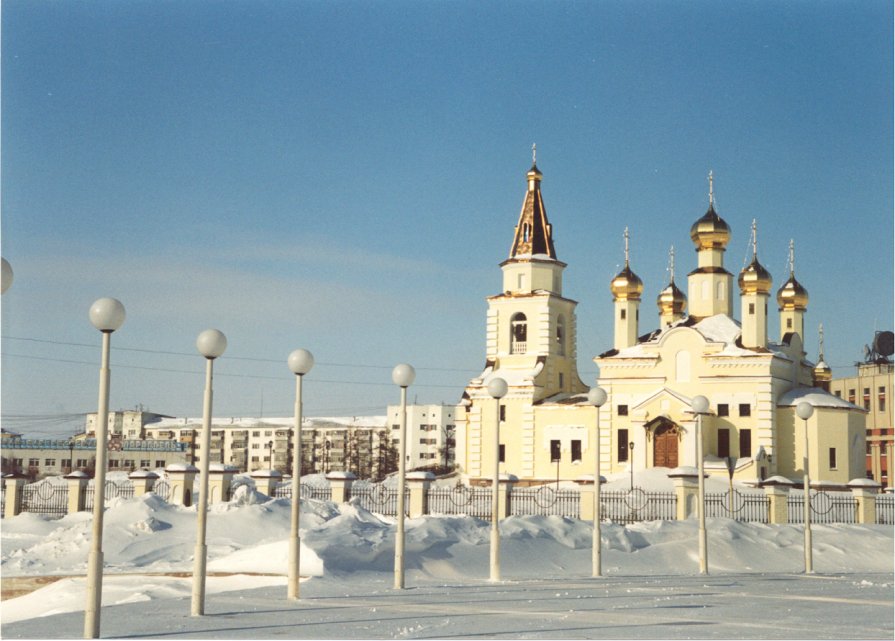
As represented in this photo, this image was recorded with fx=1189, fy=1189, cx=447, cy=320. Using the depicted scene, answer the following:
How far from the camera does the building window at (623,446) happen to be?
159 feet

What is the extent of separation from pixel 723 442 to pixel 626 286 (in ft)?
28.5

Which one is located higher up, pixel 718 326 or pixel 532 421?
pixel 718 326

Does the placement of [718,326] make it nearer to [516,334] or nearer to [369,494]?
[516,334]

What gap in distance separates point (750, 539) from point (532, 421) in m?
27.6

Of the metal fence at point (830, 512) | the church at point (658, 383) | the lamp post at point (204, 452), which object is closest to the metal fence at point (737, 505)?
the metal fence at point (830, 512)

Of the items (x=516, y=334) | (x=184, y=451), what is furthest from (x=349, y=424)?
(x=516, y=334)

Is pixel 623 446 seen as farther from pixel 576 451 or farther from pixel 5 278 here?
pixel 5 278

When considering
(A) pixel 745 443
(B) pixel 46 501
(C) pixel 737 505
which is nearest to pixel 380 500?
(B) pixel 46 501

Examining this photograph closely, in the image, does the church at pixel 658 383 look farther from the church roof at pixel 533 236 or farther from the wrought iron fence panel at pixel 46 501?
the wrought iron fence panel at pixel 46 501

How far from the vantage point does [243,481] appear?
3159 centimetres

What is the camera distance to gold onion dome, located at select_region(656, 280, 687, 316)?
183ft

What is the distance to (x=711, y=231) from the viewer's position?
50.9m

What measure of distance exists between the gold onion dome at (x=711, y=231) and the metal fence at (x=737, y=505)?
18.2 meters

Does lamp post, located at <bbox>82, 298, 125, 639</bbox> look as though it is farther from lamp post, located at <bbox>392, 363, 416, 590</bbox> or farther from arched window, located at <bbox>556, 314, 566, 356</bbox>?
arched window, located at <bbox>556, 314, 566, 356</bbox>
